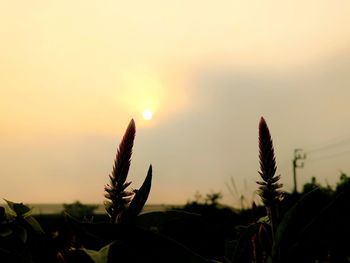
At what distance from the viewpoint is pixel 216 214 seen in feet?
62.9

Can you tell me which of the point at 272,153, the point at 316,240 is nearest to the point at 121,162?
the point at 272,153

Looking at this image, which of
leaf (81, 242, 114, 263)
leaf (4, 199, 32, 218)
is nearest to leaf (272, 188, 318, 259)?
leaf (81, 242, 114, 263)

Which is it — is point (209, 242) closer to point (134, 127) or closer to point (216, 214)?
point (216, 214)

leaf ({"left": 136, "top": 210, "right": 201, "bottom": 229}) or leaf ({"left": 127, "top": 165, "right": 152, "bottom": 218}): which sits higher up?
leaf ({"left": 127, "top": 165, "right": 152, "bottom": 218})

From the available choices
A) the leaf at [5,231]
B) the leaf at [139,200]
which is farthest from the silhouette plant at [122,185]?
the leaf at [5,231]

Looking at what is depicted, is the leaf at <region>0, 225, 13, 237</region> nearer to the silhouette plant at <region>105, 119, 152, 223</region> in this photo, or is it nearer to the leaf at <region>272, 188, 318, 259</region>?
the silhouette plant at <region>105, 119, 152, 223</region>

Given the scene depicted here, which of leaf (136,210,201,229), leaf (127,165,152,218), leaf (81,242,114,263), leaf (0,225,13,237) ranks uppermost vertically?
leaf (127,165,152,218)

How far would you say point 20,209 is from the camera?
1479 mm

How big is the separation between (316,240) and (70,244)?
802 millimetres

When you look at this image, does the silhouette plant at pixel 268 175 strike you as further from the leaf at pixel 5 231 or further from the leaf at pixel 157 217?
the leaf at pixel 5 231

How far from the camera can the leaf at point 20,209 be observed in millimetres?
1468

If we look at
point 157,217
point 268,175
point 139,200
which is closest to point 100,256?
point 139,200

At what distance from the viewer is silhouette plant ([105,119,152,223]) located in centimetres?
124

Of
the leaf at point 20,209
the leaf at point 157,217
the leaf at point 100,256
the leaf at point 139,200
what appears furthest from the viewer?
the leaf at point 20,209
